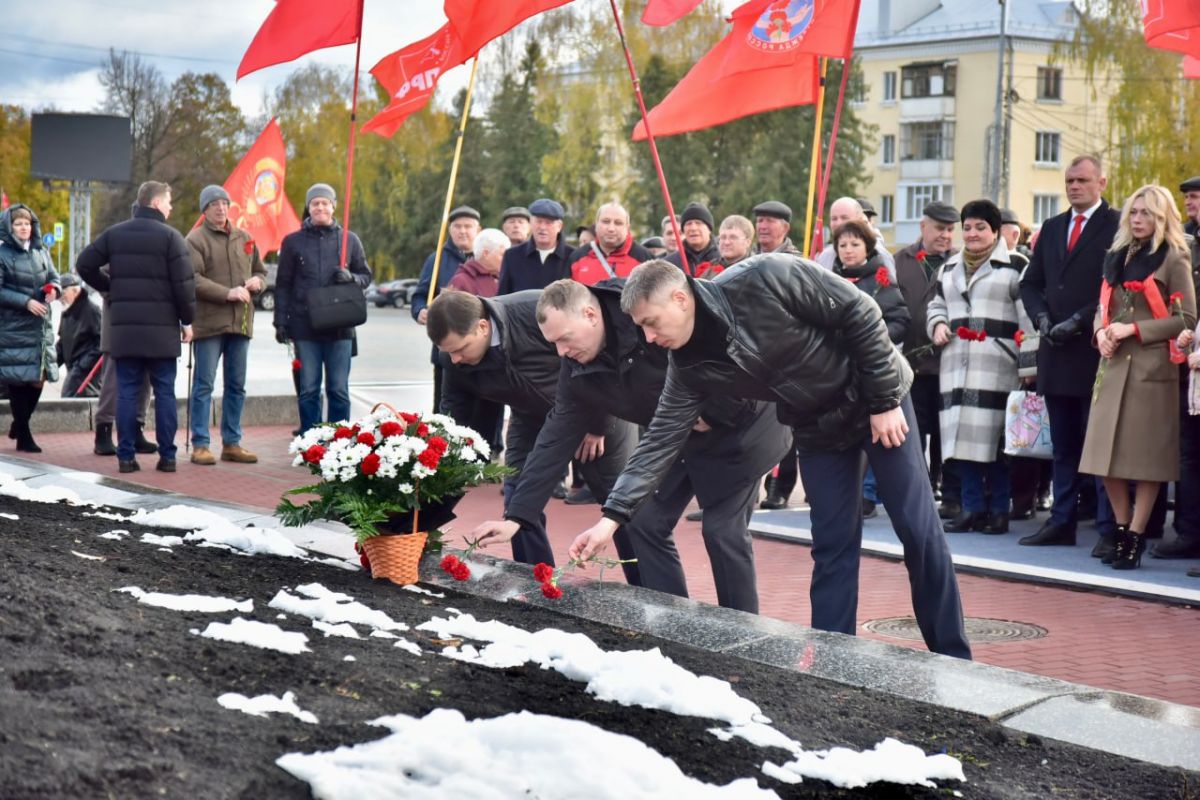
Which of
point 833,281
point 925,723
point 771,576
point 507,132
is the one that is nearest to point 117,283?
point 771,576

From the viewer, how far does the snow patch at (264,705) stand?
3865mm

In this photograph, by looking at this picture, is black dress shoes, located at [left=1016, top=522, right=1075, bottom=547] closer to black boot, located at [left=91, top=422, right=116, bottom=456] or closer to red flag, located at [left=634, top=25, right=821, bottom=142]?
red flag, located at [left=634, top=25, right=821, bottom=142]

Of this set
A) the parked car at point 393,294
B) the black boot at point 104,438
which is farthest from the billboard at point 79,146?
the parked car at point 393,294

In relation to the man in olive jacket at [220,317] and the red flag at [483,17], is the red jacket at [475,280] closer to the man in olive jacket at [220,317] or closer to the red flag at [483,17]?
the man in olive jacket at [220,317]

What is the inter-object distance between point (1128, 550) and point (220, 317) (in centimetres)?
751

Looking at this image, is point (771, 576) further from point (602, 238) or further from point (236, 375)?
point (236, 375)

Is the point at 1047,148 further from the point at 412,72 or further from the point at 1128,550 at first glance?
the point at 1128,550

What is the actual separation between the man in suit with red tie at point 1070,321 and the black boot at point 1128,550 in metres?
0.55

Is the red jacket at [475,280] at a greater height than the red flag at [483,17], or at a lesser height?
lesser

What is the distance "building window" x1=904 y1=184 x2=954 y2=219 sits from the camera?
71.3 m

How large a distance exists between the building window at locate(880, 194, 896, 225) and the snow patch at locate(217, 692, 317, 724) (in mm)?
71152

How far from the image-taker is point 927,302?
1050 cm

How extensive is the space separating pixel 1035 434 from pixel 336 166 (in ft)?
188

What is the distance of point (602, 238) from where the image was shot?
11.3 metres
